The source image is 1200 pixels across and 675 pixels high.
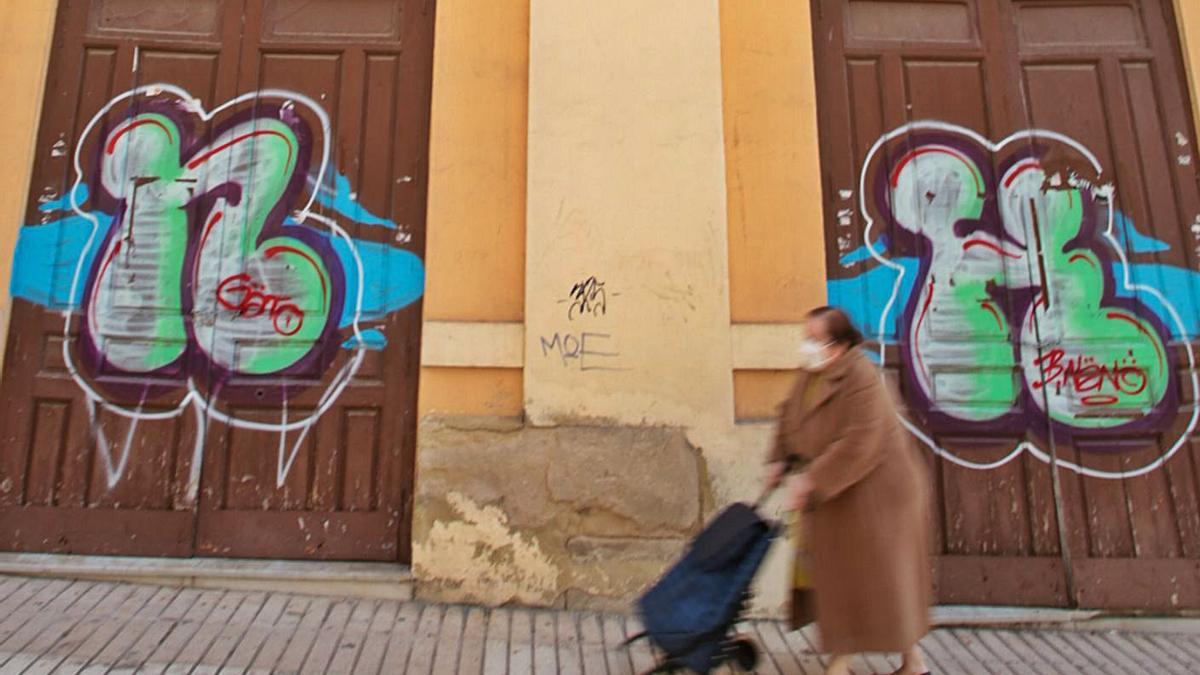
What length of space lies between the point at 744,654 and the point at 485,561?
1.53m

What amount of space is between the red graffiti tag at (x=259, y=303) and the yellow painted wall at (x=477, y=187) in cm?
85

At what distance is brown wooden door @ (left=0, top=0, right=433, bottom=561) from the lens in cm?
440

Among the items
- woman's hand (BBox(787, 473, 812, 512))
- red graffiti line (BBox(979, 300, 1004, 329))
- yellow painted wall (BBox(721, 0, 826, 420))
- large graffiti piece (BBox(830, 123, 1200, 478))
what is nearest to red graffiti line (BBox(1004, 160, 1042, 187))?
large graffiti piece (BBox(830, 123, 1200, 478))

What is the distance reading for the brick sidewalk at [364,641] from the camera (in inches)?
132

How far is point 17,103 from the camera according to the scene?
4.66 m

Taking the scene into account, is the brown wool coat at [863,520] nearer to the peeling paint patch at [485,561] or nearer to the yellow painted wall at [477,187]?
the peeling paint patch at [485,561]

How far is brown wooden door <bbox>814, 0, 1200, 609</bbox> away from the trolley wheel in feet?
5.69

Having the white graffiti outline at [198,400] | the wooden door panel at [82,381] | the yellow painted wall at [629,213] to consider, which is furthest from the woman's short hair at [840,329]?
the wooden door panel at [82,381]

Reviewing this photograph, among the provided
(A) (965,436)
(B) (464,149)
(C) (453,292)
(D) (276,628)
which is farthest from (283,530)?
(A) (965,436)

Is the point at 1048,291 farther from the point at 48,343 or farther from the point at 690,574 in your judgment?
the point at 48,343

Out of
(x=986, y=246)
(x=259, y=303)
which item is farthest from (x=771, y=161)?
(x=259, y=303)

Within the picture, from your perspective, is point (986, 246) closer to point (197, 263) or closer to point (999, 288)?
point (999, 288)

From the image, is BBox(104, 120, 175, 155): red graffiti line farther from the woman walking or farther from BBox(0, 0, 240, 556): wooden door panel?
the woman walking

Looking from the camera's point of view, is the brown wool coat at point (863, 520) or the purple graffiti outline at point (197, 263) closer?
the brown wool coat at point (863, 520)
